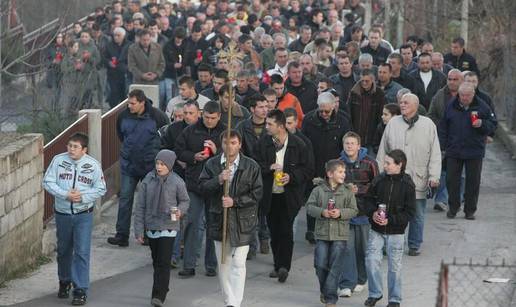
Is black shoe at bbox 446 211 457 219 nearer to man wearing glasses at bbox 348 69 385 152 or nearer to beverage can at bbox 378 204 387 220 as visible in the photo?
man wearing glasses at bbox 348 69 385 152

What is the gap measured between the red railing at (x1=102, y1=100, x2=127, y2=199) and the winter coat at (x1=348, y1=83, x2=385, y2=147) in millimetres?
3110

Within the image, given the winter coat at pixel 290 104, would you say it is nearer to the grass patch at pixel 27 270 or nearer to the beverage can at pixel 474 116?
the beverage can at pixel 474 116

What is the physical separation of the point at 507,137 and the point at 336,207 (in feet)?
32.9

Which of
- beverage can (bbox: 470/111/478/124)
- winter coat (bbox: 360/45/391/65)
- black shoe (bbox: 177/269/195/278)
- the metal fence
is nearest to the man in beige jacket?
the metal fence

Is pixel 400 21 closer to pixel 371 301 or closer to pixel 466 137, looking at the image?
pixel 466 137

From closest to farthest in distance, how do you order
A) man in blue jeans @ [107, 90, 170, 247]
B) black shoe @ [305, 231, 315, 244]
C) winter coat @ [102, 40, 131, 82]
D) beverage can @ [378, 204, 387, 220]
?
1. beverage can @ [378, 204, 387, 220]
2. man in blue jeans @ [107, 90, 170, 247]
3. black shoe @ [305, 231, 315, 244]
4. winter coat @ [102, 40, 131, 82]

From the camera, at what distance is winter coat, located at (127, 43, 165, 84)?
23.4 metres

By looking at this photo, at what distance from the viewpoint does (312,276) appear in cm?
1431

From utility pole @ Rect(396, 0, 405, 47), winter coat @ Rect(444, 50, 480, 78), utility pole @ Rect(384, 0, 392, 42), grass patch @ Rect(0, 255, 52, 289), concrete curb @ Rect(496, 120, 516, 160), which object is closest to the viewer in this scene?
grass patch @ Rect(0, 255, 52, 289)

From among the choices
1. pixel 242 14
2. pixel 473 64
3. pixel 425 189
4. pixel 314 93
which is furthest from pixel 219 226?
pixel 242 14

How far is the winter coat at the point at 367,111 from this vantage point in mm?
16656

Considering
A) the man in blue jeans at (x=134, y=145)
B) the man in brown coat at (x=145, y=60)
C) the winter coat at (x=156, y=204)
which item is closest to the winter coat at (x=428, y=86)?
the man in blue jeans at (x=134, y=145)

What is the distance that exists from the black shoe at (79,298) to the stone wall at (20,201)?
1021mm

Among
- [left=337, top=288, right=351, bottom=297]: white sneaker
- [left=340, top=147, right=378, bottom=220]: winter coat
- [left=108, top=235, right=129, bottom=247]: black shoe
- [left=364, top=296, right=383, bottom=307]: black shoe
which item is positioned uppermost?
[left=340, top=147, right=378, bottom=220]: winter coat
